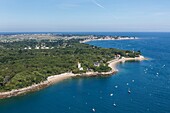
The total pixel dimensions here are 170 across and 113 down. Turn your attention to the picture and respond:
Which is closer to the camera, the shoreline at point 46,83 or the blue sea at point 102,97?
the blue sea at point 102,97

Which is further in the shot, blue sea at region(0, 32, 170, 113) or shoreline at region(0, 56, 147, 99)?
shoreline at region(0, 56, 147, 99)

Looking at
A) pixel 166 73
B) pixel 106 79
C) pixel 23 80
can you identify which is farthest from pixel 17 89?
pixel 166 73

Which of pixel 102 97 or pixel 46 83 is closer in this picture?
pixel 102 97

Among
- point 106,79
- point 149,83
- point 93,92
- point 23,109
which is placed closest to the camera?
point 23,109

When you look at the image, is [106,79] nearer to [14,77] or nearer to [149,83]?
[149,83]

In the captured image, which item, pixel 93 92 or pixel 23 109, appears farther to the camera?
pixel 93 92

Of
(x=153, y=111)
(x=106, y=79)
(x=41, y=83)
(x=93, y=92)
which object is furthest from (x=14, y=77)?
(x=153, y=111)

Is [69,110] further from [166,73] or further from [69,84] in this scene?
[166,73]

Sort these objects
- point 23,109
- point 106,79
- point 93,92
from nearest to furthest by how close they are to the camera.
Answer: point 23,109
point 93,92
point 106,79

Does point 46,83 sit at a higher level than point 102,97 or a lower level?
higher
